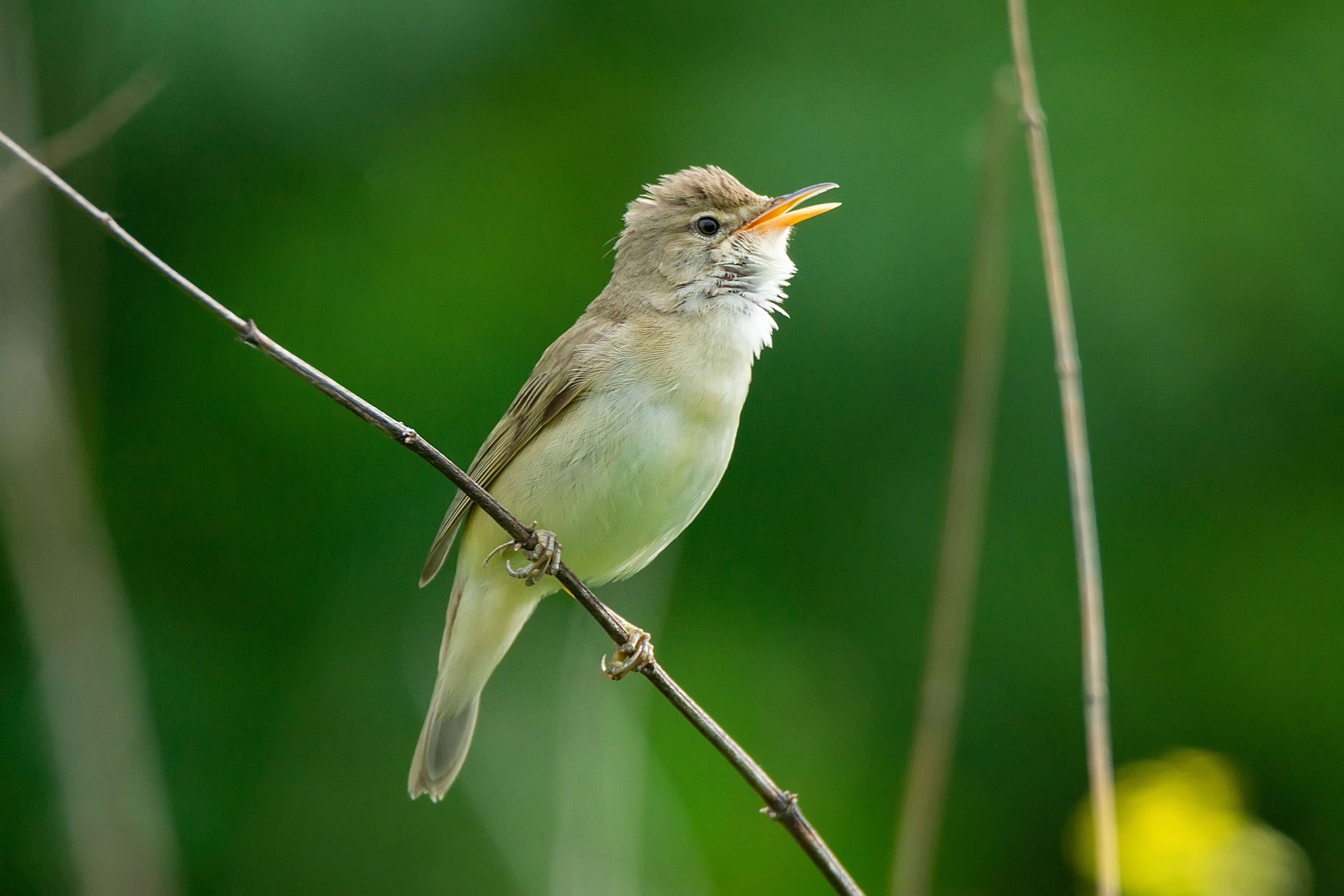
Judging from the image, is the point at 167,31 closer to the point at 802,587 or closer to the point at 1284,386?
the point at 802,587

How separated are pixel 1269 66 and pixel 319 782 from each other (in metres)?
3.96

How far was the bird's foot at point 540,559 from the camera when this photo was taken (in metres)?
2.99

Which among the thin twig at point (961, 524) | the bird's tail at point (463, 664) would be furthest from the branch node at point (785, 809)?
the bird's tail at point (463, 664)

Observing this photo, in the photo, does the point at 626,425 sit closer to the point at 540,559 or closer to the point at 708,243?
the point at 540,559

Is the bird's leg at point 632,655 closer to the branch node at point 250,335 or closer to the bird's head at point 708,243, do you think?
the bird's head at point 708,243

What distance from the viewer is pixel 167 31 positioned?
411 centimetres

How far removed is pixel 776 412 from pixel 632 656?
4.97 feet

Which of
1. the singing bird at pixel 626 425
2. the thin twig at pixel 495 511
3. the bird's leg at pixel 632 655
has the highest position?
the singing bird at pixel 626 425

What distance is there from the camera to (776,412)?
4.46m

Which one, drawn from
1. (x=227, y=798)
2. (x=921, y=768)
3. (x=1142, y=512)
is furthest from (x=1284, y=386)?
(x=227, y=798)

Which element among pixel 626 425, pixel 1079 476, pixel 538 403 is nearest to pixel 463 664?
pixel 538 403

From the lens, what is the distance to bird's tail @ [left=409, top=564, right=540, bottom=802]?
368cm

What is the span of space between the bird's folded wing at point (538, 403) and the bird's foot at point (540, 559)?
0.84 ft

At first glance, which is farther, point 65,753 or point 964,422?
point 65,753
